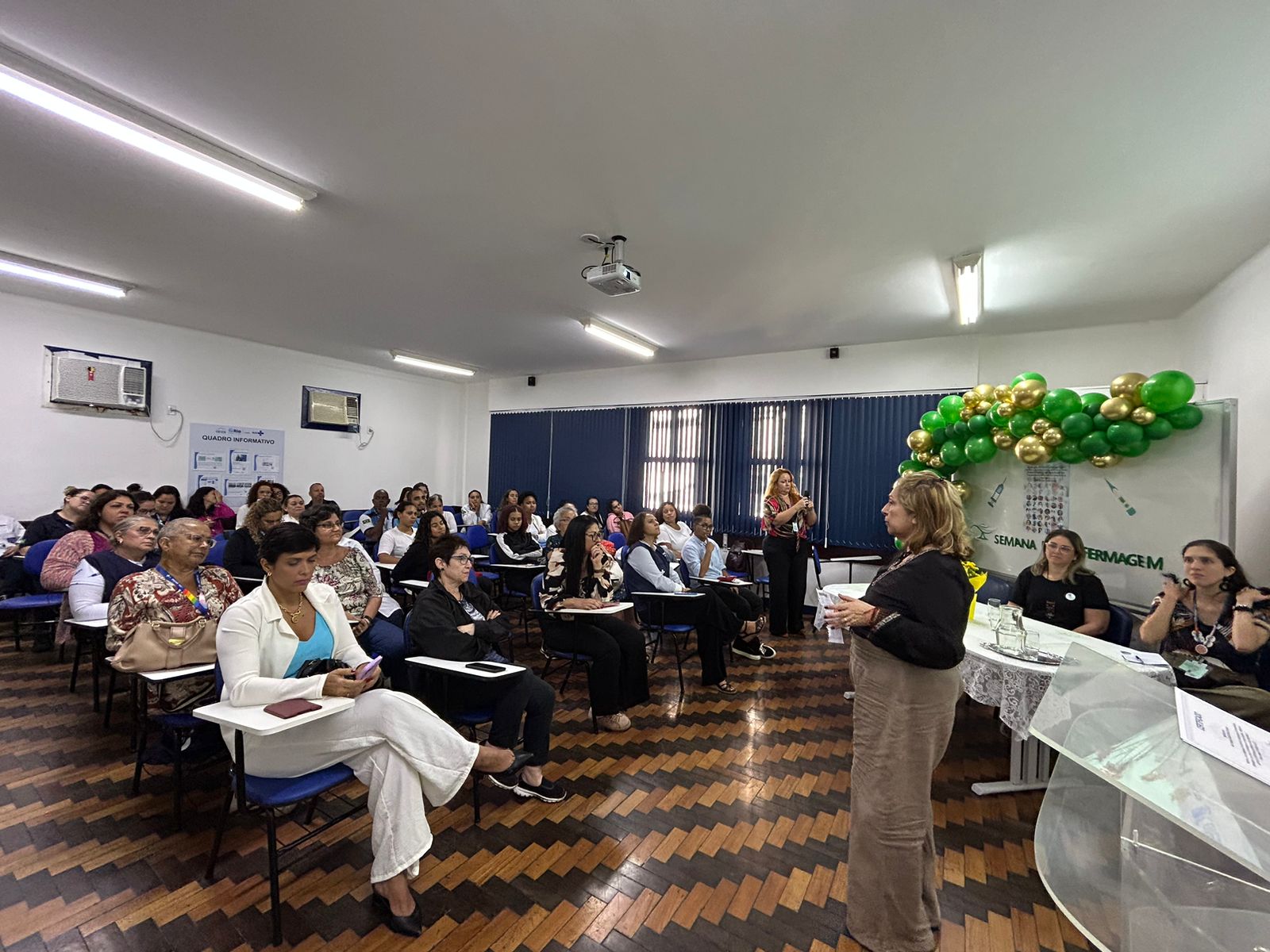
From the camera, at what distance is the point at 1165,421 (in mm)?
3887

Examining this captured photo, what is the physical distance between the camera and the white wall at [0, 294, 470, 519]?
5.70m

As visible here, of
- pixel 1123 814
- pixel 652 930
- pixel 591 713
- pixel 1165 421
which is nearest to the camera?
pixel 1123 814

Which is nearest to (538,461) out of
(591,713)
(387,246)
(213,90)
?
(387,246)

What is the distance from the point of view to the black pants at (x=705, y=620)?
4246mm

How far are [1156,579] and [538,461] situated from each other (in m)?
7.50

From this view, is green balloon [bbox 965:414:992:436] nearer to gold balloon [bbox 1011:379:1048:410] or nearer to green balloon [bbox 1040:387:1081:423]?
gold balloon [bbox 1011:379:1048:410]

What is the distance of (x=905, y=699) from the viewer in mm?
1728

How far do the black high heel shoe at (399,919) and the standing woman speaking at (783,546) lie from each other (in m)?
4.57

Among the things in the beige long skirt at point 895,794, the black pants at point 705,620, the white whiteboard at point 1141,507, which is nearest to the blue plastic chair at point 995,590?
the white whiteboard at point 1141,507

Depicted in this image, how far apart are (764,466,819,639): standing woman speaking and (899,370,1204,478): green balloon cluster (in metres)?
1.30

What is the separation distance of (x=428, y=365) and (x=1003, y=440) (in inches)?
281

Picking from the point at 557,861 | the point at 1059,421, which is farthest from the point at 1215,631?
the point at 557,861

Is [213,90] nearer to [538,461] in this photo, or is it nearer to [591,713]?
[591,713]

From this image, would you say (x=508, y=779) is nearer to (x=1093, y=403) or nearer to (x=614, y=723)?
(x=614, y=723)
